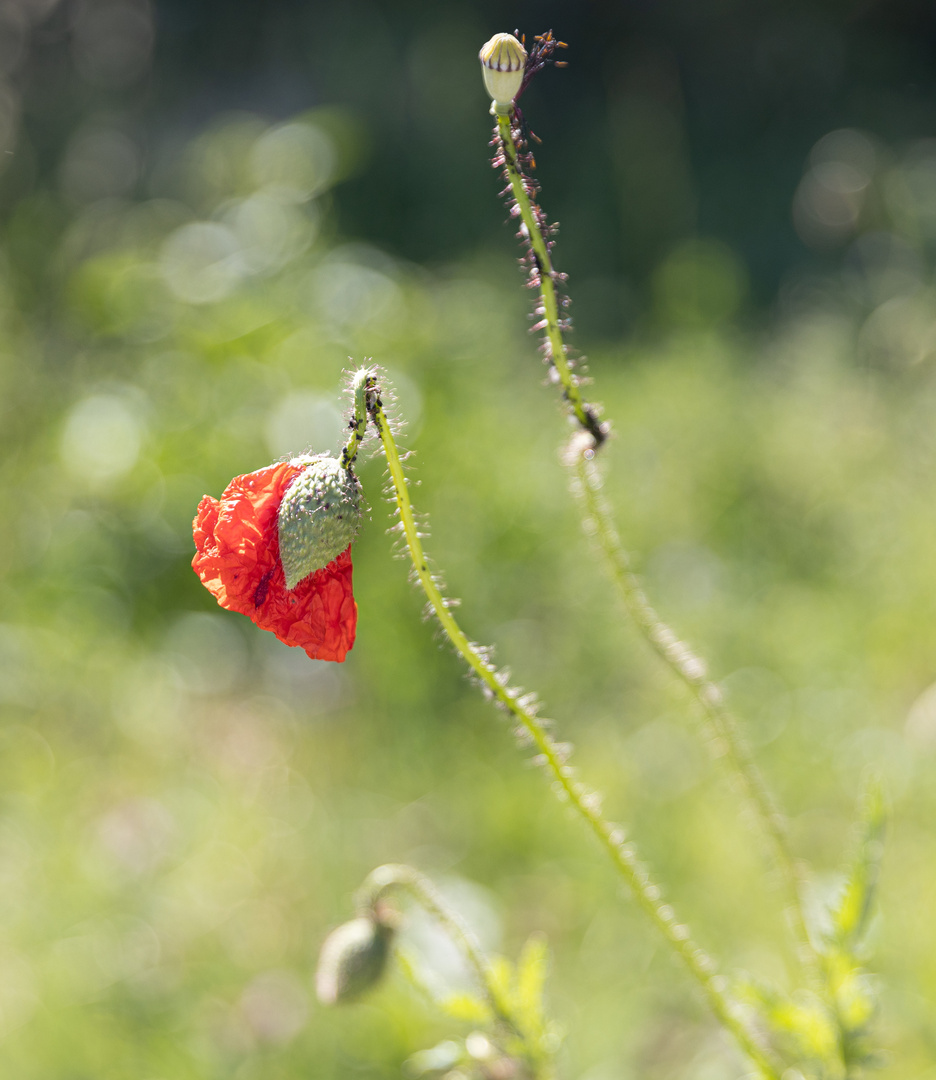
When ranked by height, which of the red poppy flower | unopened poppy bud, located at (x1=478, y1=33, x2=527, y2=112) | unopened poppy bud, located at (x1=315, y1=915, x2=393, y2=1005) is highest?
unopened poppy bud, located at (x1=478, y1=33, x2=527, y2=112)

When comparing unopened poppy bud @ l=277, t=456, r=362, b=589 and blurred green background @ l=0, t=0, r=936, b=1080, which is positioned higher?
blurred green background @ l=0, t=0, r=936, b=1080

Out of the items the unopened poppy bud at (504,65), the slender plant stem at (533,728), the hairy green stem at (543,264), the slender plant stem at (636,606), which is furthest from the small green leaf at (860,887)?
the unopened poppy bud at (504,65)

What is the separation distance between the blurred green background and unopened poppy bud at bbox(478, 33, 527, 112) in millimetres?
1273

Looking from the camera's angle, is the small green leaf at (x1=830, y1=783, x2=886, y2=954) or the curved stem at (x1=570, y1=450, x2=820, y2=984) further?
the small green leaf at (x1=830, y1=783, x2=886, y2=954)

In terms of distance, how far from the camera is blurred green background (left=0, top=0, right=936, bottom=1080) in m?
2.67

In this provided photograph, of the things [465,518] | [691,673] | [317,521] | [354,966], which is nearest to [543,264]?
[317,521]

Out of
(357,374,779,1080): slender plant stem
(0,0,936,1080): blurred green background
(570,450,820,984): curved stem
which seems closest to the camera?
(357,374,779,1080): slender plant stem

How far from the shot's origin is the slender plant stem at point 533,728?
3.86 feet

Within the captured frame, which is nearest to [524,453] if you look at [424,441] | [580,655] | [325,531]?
[424,441]

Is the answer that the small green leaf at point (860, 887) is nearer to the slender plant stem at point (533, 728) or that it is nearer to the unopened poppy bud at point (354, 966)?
the slender plant stem at point (533, 728)

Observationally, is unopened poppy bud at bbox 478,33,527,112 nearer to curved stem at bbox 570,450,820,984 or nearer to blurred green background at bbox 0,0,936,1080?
curved stem at bbox 570,450,820,984

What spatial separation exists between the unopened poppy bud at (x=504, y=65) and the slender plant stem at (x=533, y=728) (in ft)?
1.10

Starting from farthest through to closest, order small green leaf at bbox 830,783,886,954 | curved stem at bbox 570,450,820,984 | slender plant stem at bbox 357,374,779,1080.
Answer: small green leaf at bbox 830,783,886,954, curved stem at bbox 570,450,820,984, slender plant stem at bbox 357,374,779,1080

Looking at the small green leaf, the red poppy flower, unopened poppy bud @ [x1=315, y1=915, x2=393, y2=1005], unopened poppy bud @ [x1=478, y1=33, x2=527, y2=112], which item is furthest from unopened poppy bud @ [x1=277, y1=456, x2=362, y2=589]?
the small green leaf
